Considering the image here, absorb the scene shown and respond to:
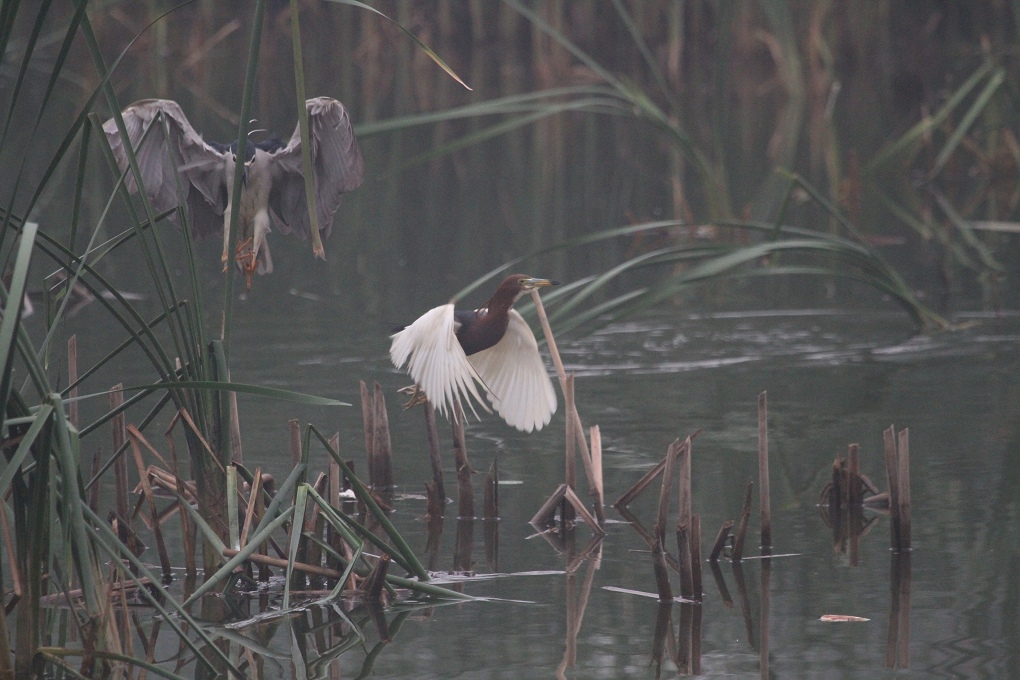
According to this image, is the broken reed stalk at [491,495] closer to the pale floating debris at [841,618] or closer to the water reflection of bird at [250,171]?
the water reflection of bird at [250,171]

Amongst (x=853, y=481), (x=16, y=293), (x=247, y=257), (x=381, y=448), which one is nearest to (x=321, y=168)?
(x=247, y=257)

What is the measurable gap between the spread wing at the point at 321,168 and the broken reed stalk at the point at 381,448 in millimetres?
567

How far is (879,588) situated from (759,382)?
2183 mm

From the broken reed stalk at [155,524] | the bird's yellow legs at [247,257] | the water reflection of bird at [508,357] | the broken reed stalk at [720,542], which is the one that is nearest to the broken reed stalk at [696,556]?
the broken reed stalk at [720,542]

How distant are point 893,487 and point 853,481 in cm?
37

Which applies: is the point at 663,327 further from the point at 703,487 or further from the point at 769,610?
the point at 769,610

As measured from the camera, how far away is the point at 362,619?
9.77ft

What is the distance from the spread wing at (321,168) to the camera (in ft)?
12.3

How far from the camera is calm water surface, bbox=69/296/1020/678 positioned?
2832 millimetres

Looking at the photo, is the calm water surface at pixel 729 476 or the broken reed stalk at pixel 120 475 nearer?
the calm water surface at pixel 729 476

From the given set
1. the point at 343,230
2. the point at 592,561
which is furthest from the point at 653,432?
the point at 343,230

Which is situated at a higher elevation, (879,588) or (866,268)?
(866,268)

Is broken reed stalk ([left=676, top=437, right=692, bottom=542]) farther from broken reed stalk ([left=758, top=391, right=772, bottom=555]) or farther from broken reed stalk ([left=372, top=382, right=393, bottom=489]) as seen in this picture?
broken reed stalk ([left=372, top=382, right=393, bottom=489])

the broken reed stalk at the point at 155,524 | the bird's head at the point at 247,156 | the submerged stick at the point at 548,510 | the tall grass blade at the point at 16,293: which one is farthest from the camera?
the bird's head at the point at 247,156
